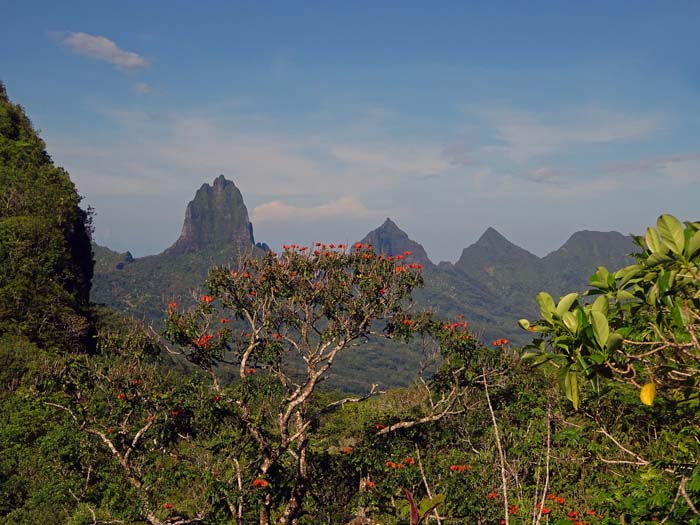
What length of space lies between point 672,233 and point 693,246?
0.26 ft

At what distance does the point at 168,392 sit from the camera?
8.22m

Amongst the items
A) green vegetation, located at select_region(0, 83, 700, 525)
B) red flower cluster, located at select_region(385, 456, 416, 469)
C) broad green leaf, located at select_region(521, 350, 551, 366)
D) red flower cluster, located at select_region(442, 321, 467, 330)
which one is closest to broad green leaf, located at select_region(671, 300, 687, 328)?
broad green leaf, located at select_region(521, 350, 551, 366)

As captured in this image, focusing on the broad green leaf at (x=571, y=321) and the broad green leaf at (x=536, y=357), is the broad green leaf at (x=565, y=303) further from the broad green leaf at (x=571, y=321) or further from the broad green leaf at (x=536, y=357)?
the broad green leaf at (x=536, y=357)

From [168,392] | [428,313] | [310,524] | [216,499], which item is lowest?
[310,524]

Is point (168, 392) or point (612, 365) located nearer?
point (612, 365)

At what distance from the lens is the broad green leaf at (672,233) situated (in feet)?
6.31

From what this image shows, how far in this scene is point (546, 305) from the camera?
6.98 feet

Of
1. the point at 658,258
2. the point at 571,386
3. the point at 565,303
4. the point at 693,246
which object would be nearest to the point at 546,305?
the point at 565,303

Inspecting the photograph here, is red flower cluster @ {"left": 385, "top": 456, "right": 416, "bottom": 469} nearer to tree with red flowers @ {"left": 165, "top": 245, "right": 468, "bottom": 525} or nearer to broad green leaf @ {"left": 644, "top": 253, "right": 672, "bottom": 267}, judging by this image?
tree with red flowers @ {"left": 165, "top": 245, "right": 468, "bottom": 525}

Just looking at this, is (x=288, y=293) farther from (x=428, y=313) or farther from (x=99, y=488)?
(x=99, y=488)

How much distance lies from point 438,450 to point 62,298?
20.2 metres

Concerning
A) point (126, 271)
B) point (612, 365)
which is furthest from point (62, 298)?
point (126, 271)

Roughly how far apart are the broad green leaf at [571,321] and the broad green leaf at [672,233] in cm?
41

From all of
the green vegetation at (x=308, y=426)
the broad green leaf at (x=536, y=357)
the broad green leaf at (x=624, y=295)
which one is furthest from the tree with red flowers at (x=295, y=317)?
the broad green leaf at (x=624, y=295)
